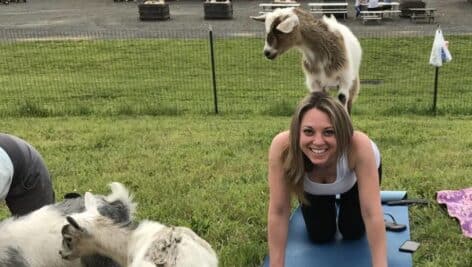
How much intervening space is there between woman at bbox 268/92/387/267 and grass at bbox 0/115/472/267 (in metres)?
0.70

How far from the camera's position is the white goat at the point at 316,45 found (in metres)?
4.15

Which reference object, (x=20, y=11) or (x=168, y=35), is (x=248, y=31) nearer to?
(x=168, y=35)

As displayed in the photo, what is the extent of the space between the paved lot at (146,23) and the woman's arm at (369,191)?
16.7 meters

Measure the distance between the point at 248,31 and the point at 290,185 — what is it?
17.6 meters

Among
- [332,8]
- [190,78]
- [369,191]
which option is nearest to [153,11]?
[332,8]

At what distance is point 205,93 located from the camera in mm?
12336

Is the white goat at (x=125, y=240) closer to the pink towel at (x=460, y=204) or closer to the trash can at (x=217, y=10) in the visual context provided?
the pink towel at (x=460, y=204)

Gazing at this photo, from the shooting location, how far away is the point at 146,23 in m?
25.6

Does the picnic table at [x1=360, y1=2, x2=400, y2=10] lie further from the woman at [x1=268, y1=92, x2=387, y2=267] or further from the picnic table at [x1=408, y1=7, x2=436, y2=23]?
the woman at [x1=268, y1=92, x2=387, y2=267]

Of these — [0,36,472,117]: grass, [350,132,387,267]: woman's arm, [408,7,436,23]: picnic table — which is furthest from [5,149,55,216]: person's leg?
[408,7,436,23]: picnic table

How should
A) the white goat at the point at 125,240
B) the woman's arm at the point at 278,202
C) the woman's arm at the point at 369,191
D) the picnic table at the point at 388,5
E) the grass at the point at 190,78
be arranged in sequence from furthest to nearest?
the picnic table at the point at 388,5, the grass at the point at 190,78, the woman's arm at the point at 278,202, the woman's arm at the point at 369,191, the white goat at the point at 125,240

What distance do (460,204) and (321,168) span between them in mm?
1867

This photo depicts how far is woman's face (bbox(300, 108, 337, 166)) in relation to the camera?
374cm

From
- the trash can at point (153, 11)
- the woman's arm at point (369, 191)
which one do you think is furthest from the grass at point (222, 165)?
the trash can at point (153, 11)
